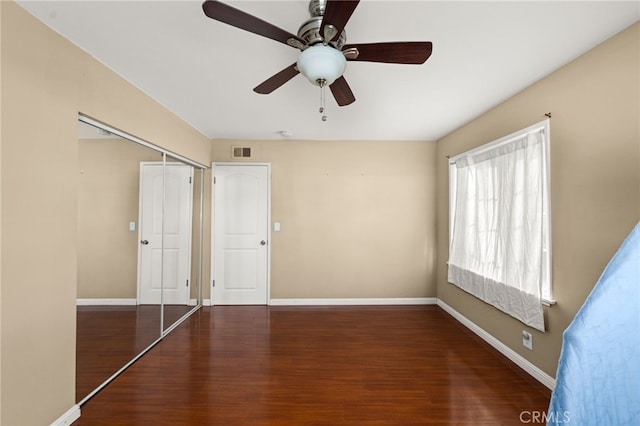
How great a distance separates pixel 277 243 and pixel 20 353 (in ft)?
9.70

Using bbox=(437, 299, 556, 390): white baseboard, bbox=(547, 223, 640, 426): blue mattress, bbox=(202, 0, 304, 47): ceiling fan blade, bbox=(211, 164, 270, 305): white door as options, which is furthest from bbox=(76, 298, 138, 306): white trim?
bbox=(437, 299, 556, 390): white baseboard

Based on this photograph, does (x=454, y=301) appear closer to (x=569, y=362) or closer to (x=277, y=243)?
(x=277, y=243)

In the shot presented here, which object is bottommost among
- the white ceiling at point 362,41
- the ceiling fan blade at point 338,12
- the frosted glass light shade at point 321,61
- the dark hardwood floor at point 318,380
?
the dark hardwood floor at point 318,380

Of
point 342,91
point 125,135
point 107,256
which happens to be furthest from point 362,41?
point 107,256

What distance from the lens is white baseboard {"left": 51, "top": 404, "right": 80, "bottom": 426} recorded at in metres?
1.75

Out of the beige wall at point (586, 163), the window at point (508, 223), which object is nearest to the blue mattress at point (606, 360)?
the beige wall at point (586, 163)

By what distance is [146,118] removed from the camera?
2639 mm

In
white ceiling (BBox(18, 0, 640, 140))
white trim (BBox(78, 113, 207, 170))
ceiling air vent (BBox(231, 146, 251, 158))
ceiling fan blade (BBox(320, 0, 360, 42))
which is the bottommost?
white trim (BBox(78, 113, 207, 170))

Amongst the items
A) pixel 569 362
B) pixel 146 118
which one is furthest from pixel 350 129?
pixel 569 362

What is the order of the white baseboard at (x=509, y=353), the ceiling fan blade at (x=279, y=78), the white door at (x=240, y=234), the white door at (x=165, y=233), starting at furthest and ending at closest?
the white door at (x=240, y=234) < the white door at (x=165, y=233) < the white baseboard at (x=509, y=353) < the ceiling fan blade at (x=279, y=78)

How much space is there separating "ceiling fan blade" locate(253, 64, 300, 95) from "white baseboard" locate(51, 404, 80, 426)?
2404mm

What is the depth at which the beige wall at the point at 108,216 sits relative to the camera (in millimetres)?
1948

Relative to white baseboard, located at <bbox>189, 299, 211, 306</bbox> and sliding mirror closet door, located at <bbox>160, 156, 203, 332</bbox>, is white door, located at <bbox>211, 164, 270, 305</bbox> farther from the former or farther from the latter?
sliding mirror closet door, located at <bbox>160, 156, 203, 332</bbox>

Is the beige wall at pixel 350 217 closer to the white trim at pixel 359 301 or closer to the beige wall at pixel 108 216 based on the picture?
the white trim at pixel 359 301
